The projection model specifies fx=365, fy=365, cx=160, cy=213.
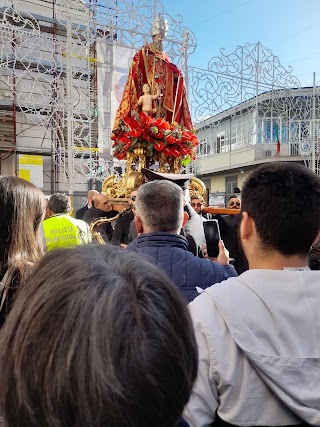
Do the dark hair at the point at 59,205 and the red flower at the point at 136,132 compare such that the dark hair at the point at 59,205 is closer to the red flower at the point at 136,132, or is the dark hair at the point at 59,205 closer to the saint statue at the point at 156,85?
the red flower at the point at 136,132

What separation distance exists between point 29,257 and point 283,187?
102 cm

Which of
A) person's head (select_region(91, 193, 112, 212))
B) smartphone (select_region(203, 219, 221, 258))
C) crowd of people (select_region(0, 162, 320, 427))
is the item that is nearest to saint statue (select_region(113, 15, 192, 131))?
person's head (select_region(91, 193, 112, 212))

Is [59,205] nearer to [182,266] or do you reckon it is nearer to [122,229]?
[122,229]

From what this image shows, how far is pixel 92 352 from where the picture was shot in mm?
509

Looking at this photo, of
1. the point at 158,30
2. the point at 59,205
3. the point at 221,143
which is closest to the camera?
the point at 59,205

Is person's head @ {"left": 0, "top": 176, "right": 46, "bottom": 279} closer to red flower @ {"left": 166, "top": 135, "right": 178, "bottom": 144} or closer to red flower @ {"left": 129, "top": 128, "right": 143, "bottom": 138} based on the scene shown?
red flower @ {"left": 129, "top": 128, "right": 143, "bottom": 138}

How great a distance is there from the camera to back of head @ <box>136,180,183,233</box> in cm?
196

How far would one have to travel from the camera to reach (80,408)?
0.51 m

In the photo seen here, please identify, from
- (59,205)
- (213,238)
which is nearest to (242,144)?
(59,205)

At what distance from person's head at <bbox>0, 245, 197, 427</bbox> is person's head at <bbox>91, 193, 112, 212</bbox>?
383 centimetres

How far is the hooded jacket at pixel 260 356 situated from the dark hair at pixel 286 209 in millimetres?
165

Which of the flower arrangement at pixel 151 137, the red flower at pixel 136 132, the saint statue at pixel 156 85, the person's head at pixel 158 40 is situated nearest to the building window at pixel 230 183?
the saint statue at pixel 156 85

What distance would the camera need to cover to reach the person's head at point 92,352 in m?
0.51

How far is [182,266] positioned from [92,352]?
1211mm
